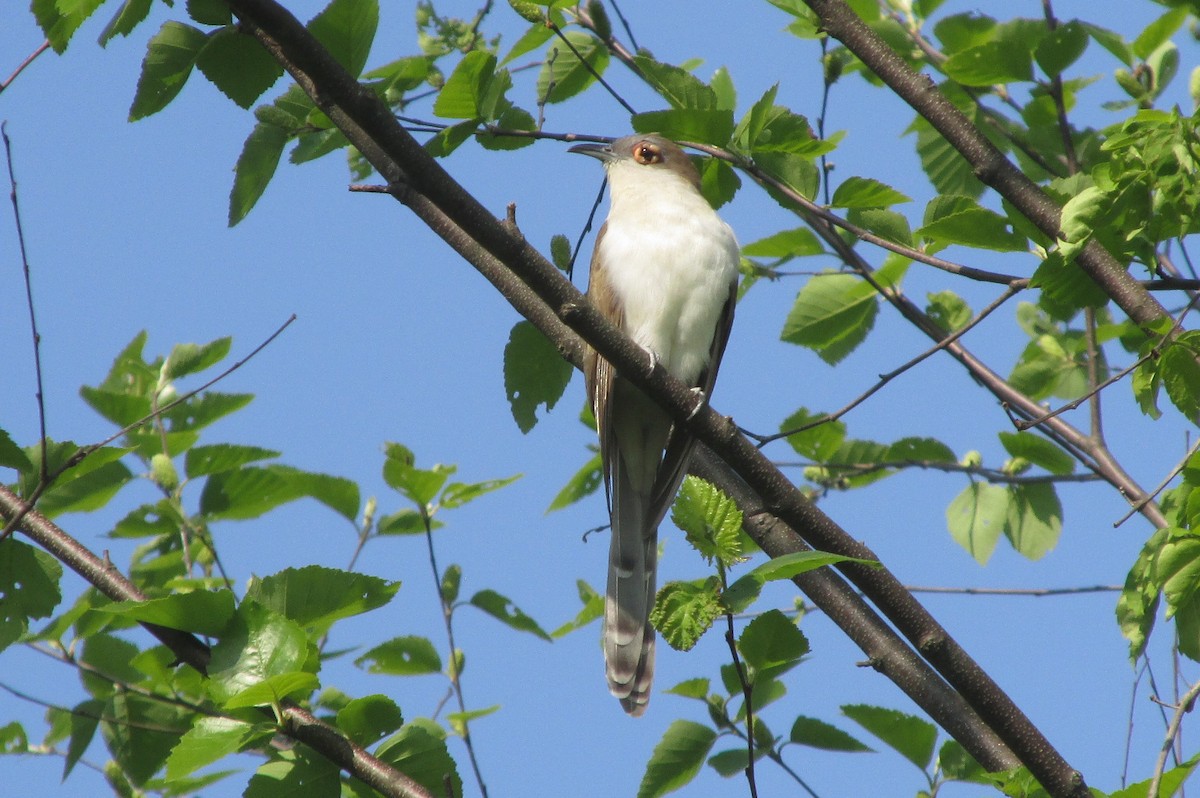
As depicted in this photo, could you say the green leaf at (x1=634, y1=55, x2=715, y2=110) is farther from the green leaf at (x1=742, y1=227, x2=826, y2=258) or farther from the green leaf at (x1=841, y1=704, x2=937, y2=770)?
the green leaf at (x1=841, y1=704, x2=937, y2=770)

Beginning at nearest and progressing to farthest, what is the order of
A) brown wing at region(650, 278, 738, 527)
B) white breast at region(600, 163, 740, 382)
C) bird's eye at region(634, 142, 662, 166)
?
brown wing at region(650, 278, 738, 527) < white breast at region(600, 163, 740, 382) < bird's eye at region(634, 142, 662, 166)

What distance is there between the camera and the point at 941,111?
438cm

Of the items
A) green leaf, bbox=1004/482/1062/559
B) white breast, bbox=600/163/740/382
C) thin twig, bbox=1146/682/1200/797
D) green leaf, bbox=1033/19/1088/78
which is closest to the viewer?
thin twig, bbox=1146/682/1200/797

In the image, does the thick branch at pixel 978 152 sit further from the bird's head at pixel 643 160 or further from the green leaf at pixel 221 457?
the green leaf at pixel 221 457

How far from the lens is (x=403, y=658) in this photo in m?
4.56

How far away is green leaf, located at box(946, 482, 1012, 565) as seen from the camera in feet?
17.7

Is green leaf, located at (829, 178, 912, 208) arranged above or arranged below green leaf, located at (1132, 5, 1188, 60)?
below

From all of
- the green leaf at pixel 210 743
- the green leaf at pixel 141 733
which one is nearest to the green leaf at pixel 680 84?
the green leaf at pixel 210 743

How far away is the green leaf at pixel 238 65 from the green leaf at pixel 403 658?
2.02 m

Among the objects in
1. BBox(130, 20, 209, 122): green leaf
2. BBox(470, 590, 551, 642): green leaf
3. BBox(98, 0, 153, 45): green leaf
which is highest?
BBox(130, 20, 209, 122): green leaf

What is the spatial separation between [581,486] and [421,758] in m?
2.31

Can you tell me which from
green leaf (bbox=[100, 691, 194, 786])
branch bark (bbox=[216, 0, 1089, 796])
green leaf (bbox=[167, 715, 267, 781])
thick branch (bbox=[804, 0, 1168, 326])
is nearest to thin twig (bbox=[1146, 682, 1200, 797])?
branch bark (bbox=[216, 0, 1089, 796])

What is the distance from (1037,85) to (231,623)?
3.69 metres

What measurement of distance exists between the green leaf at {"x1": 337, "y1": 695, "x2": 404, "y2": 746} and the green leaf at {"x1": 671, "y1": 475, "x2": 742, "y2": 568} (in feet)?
3.34
